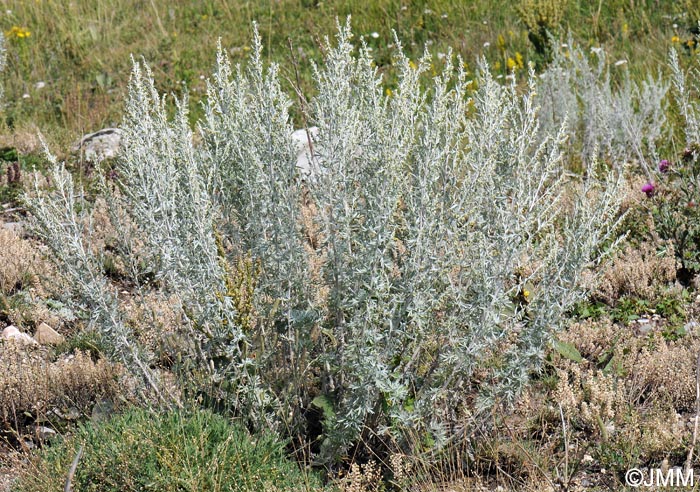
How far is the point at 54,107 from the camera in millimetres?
8172

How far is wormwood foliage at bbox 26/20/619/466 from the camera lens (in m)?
2.91

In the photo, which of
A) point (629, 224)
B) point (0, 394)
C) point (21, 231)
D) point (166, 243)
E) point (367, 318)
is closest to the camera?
point (367, 318)

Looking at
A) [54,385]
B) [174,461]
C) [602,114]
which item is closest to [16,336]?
[54,385]

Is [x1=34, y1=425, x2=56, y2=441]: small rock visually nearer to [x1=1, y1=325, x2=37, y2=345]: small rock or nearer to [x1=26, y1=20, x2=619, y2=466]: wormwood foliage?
[x1=1, y1=325, x2=37, y2=345]: small rock

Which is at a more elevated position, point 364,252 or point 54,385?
point 364,252

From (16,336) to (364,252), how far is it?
250cm

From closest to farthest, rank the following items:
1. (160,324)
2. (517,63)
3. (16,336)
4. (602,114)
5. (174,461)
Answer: (174,461), (160,324), (16,336), (602,114), (517,63)

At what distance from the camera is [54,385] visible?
12.6 feet

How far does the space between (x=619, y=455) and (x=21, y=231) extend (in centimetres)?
433

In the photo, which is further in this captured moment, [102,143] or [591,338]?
[102,143]

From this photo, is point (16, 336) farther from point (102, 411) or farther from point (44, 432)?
point (102, 411)

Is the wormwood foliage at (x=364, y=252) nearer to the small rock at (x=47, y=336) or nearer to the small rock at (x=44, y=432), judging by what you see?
the small rock at (x=44, y=432)

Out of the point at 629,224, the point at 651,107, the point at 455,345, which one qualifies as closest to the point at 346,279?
the point at 455,345

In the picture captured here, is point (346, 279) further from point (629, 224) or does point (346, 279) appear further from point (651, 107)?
point (651, 107)
